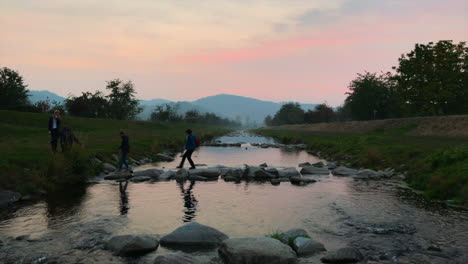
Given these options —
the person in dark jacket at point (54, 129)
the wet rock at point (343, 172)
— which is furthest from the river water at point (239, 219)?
the wet rock at point (343, 172)

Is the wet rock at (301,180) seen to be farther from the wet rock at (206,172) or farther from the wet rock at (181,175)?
Result: the wet rock at (181,175)

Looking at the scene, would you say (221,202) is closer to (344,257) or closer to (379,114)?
(344,257)

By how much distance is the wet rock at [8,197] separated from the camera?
48.3ft

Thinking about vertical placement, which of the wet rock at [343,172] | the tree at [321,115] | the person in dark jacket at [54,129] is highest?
the tree at [321,115]

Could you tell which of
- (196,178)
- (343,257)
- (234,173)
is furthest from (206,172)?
(343,257)

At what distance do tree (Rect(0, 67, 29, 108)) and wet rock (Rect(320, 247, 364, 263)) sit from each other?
9302cm

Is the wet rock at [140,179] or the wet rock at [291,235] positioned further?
the wet rock at [140,179]

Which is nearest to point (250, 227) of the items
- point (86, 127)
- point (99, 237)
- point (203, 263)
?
point (203, 263)

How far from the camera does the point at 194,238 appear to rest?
33.4 feet

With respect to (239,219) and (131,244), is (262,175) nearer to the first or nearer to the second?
(239,219)

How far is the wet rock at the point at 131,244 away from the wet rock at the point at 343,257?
4.63 m

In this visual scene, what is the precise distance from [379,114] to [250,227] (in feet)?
308

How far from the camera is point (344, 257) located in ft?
29.1

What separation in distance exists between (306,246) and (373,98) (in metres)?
91.2
